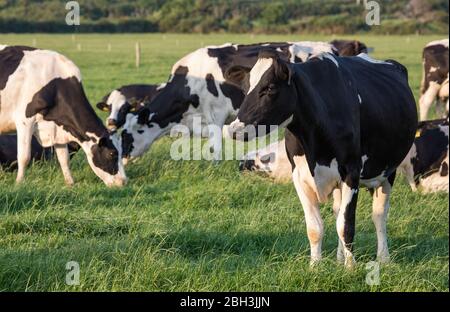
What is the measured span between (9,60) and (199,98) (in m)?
3.16

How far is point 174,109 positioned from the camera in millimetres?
13773

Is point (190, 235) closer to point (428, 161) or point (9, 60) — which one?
point (428, 161)

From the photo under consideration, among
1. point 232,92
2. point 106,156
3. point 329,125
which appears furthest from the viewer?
point 232,92

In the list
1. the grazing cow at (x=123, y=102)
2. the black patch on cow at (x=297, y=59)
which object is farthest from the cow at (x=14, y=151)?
the black patch on cow at (x=297, y=59)

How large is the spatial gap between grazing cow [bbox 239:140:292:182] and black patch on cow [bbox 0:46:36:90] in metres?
3.45

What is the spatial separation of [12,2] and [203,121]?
62473 mm

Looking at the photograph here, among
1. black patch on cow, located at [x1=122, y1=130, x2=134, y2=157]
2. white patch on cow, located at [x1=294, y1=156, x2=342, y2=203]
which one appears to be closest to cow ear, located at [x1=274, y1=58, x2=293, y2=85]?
white patch on cow, located at [x1=294, y1=156, x2=342, y2=203]

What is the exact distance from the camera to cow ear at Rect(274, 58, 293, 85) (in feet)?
21.0

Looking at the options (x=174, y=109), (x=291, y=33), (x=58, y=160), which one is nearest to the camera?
(x=58, y=160)

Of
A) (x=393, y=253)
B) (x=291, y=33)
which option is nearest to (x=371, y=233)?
(x=393, y=253)

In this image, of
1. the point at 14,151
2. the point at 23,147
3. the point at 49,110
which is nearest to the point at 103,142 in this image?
the point at 49,110

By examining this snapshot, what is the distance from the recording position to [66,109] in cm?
1177
